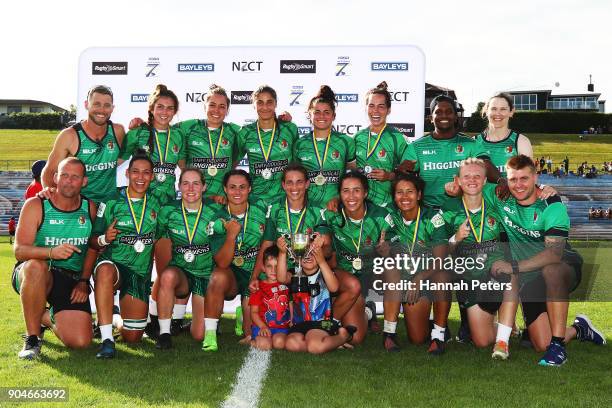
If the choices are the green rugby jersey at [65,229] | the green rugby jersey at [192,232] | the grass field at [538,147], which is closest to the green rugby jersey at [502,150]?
the green rugby jersey at [192,232]

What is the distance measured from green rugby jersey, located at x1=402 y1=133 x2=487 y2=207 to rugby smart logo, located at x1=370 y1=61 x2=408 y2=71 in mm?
1554

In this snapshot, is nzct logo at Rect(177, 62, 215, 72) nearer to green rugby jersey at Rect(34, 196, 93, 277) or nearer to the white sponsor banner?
the white sponsor banner

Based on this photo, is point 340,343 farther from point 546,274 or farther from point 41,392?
point 41,392

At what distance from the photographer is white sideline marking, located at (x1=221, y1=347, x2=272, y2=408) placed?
10.7 ft

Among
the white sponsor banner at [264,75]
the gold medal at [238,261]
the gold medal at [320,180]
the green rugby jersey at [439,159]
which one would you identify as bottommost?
the gold medal at [238,261]

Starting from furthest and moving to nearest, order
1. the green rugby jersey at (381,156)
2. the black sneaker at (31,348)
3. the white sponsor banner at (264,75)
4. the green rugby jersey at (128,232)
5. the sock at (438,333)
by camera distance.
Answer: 1. the white sponsor banner at (264,75)
2. the green rugby jersey at (381,156)
3. the green rugby jersey at (128,232)
4. the sock at (438,333)
5. the black sneaker at (31,348)

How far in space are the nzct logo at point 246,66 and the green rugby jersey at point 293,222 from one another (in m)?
2.51

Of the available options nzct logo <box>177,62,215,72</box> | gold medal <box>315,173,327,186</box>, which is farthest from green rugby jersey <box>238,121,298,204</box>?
nzct logo <box>177,62,215,72</box>

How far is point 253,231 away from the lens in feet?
15.6

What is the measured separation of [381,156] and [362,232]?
0.78m

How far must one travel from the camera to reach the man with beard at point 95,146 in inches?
192

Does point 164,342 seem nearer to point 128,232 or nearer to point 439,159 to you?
point 128,232

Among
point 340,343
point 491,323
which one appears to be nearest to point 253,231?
point 340,343

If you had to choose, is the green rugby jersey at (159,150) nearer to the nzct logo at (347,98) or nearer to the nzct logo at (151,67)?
the nzct logo at (151,67)
